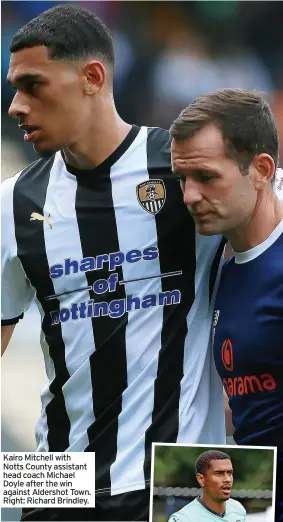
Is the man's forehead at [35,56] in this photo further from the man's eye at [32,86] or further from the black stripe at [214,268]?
the black stripe at [214,268]

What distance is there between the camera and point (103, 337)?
151 centimetres

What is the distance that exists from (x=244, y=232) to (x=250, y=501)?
44 centimetres

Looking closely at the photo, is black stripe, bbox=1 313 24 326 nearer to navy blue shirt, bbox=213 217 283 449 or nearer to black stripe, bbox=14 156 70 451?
black stripe, bbox=14 156 70 451

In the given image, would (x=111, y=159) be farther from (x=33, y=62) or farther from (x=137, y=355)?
(x=137, y=355)

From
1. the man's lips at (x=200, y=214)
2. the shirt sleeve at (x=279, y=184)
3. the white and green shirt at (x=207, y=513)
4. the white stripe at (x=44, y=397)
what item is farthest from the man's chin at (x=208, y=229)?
the white and green shirt at (x=207, y=513)

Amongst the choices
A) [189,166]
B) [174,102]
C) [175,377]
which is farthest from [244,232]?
[174,102]

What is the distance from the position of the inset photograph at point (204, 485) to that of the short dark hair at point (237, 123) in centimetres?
47

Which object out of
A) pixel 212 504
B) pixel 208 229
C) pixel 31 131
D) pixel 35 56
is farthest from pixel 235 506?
pixel 35 56

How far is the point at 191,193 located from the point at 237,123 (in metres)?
0.13

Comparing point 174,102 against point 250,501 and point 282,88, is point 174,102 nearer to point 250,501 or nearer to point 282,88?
point 282,88

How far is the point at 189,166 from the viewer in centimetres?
138

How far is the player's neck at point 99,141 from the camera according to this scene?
1521mm

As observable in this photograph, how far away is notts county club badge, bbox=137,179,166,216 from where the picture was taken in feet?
4.95

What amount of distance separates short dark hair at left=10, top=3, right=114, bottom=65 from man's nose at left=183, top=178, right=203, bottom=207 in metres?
0.30
